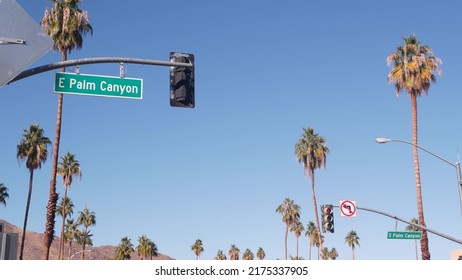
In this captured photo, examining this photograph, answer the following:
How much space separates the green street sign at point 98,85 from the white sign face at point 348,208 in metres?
21.0

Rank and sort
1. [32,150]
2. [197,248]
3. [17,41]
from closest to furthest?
[17,41] < [32,150] < [197,248]

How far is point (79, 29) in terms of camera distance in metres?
41.2

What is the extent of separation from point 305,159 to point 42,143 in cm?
3095

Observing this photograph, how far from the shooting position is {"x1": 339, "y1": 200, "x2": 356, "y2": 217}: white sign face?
32688 millimetres

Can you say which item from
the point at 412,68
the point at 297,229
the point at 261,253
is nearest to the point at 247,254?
the point at 261,253

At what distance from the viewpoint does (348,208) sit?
3294cm

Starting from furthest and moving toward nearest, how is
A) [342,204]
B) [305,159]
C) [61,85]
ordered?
1. [305,159]
2. [342,204]
3. [61,85]

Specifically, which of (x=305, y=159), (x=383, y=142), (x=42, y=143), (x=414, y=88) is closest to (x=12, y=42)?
(x=383, y=142)

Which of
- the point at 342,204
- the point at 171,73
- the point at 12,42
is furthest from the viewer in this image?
the point at 342,204

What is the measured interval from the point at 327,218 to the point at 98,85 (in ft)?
64.7

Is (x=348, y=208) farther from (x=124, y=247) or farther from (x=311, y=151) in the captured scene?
(x=124, y=247)

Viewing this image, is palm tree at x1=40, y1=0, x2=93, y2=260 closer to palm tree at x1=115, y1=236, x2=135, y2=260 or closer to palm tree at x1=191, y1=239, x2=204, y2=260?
palm tree at x1=115, y1=236, x2=135, y2=260

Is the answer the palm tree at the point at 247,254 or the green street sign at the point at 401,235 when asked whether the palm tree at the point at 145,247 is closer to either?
the palm tree at the point at 247,254
